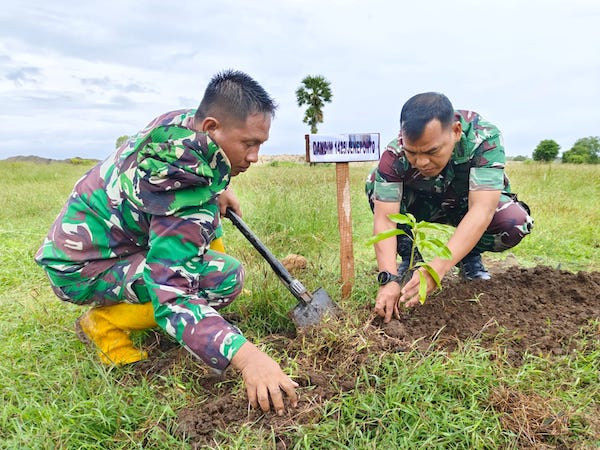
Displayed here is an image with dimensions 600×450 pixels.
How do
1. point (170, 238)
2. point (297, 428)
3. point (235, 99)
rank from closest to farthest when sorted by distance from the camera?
point (297, 428) < point (170, 238) < point (235, 99)

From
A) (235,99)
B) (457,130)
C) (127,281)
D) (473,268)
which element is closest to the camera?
(235,99)

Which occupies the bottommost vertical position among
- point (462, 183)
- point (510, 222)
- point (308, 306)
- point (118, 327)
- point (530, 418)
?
point (530, 418)

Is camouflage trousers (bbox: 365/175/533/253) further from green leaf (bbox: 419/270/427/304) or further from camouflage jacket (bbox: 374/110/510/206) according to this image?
green leaf (bbox: 419/270/427/304)

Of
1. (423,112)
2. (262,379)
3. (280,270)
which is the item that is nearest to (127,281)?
(280,270)

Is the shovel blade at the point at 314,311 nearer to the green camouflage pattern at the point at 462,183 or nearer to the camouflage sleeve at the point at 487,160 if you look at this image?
the green camouflage pattern at the point at 462,183

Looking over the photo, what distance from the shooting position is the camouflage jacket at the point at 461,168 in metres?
2.55

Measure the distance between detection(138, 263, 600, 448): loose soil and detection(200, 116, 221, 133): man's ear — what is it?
3.10ft

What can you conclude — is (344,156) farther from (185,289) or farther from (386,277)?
(185,289)

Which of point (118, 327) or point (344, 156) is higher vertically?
point (344, 156)

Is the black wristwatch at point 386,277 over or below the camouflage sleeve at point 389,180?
below

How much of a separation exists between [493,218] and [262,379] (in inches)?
78.5

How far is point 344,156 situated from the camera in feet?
8.86

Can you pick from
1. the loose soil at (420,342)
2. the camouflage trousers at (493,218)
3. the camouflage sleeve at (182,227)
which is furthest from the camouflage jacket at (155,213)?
the camouflage trousers at (493,218)

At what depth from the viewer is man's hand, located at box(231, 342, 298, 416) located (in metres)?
1.61
